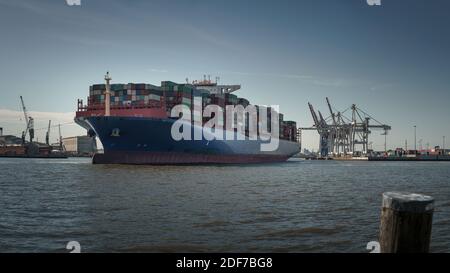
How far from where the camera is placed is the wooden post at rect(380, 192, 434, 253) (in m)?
4.71

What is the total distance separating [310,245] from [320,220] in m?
3.61

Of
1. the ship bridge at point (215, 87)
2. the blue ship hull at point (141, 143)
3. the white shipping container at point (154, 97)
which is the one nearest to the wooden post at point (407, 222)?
the blue ship hull at point (141, 143)

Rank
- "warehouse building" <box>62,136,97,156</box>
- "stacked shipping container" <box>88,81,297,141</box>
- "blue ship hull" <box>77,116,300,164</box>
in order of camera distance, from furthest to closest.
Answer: "warehouse building" <box>62,136,97,156</box>, "stacked shipping container" <box>88,81,297,141</box>, "blue ship hull" <box>77,116,300,164</box>

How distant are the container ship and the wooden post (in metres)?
41.2

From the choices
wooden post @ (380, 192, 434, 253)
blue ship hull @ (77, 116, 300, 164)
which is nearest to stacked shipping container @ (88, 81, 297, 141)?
blue ship hull @ (77, 116, 300, 164)

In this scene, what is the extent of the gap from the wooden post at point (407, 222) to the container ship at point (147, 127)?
41.2 metres

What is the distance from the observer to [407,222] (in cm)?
477

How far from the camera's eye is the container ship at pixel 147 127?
44.7 m

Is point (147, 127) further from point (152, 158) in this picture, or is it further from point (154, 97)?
point (154, 97)

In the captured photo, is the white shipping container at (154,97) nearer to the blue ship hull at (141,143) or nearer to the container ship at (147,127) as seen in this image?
the container ship at (147,127)

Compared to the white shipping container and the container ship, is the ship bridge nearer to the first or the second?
the container ship

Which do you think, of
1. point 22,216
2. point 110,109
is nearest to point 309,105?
point 110,109
